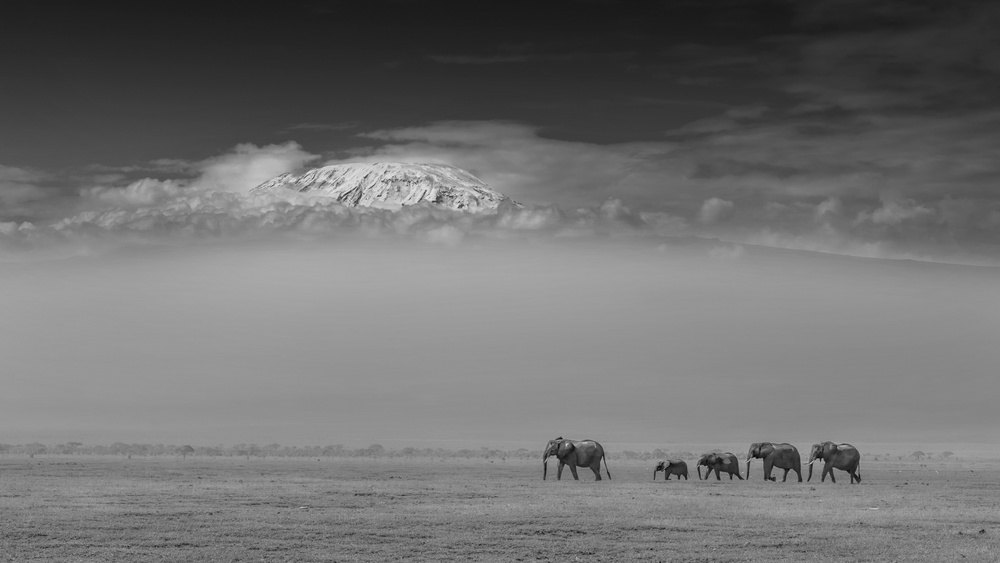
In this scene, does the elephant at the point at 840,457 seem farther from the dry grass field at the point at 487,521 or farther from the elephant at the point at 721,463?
the elephant at the point at 721,463

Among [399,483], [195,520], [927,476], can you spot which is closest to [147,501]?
[195,520]

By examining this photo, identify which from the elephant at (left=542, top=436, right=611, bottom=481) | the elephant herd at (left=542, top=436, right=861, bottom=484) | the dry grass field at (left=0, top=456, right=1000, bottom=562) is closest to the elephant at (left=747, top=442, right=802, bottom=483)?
the elephant herd at (left=542, top=436, right=861, bottom=484)

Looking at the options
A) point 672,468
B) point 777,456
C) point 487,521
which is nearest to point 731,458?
point 777,456

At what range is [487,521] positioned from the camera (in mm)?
35188

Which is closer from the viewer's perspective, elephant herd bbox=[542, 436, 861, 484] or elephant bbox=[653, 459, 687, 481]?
elephant herd bbox=[542, 436, 861, 484]

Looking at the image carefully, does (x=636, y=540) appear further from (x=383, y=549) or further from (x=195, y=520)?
(x=195, y=520)

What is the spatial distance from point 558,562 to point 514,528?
226 inches

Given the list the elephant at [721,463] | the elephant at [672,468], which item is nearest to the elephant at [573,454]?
the elephant at [672,468]

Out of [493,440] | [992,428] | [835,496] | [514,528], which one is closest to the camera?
[514,528]

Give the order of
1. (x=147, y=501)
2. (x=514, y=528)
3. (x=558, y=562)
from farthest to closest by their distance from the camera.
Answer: (x=147, y=501), (x=514, y=528), (x=558, y=562)

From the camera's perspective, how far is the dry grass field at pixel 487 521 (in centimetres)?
2903

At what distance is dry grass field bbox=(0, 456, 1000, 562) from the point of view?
1143 inches

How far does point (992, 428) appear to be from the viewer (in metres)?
193

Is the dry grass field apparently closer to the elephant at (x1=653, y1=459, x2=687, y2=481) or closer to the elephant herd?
the elephant herd
